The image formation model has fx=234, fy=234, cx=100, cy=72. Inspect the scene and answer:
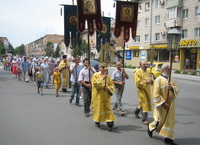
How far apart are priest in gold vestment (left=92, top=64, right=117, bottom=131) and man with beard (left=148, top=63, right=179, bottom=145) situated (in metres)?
1.39

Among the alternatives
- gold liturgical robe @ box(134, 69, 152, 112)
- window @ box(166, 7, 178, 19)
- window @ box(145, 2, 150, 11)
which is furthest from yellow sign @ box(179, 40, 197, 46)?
gold liturgical robe @ box(134, 69, 152, 112)

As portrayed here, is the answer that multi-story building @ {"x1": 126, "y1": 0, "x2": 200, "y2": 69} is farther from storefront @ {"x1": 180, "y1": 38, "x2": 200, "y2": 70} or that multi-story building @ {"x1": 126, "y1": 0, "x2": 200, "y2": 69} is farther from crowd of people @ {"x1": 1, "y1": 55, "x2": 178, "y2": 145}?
crowd of people @ {"x1": 1, "y1": 55, "x2": 178, "y2": 145}

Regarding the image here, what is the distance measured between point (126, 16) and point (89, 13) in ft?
4.65

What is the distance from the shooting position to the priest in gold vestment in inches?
236

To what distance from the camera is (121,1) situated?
7859 millimetres

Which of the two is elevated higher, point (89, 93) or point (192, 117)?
point (89, 93)

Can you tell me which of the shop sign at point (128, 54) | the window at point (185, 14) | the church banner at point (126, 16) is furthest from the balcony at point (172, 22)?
the church banner at point (126, 16)

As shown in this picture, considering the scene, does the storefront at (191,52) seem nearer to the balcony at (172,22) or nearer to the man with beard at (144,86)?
the balcony at (172,22)

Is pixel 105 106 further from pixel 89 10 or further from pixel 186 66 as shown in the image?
pixel 186 66

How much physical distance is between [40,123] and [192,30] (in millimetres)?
29758

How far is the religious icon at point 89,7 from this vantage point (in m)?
7.22

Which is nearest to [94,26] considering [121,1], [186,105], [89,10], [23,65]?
[89,10]

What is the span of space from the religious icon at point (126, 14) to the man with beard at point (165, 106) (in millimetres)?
3459

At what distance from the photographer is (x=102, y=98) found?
6.09m
